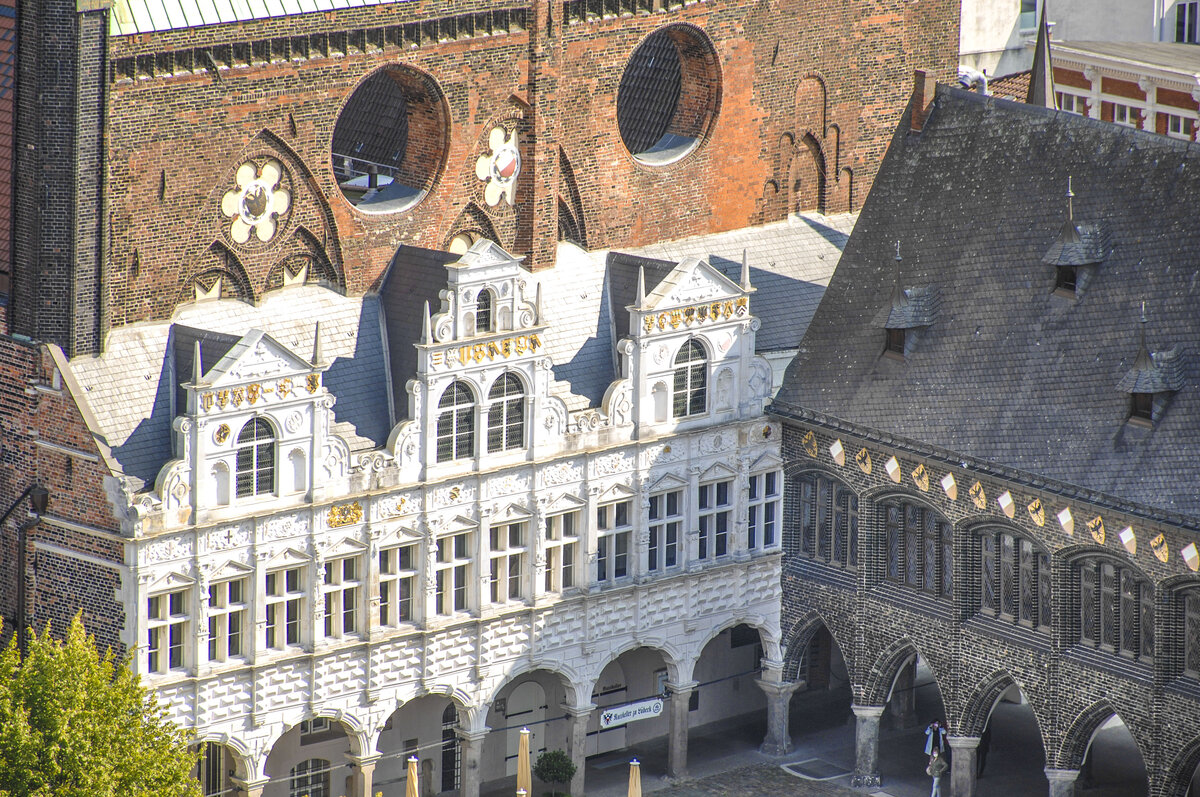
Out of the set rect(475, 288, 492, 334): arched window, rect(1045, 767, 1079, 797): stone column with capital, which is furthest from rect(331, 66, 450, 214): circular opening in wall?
rect(1045, 767, 1079, 797): stone column with capital

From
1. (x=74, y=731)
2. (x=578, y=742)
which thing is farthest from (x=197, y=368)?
(x=578, y=742)

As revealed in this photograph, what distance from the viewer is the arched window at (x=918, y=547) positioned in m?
74.3

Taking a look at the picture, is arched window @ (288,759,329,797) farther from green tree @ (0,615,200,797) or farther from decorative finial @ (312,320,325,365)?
decorative finial @ (312,320,325,365)

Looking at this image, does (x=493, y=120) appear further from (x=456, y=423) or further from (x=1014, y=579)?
(x=1014, y=579)

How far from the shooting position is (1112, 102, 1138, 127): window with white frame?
11712 centimetres

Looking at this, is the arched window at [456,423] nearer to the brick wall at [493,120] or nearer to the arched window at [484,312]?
the arched window at [484,312]

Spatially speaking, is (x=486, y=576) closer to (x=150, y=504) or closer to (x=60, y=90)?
(x=150, y=504)

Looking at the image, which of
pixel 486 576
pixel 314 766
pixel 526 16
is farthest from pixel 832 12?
pixel 314 766

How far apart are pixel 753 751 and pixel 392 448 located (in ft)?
50.6

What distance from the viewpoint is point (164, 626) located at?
2628 inches

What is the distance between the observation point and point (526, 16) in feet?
243

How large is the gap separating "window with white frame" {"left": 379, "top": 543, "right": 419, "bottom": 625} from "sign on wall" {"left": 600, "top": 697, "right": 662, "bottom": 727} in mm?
6999

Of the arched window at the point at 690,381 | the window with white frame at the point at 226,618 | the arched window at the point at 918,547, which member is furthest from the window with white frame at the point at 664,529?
the window with white frame at the point at 226,618

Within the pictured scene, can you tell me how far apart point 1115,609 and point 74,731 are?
83.7 ft
